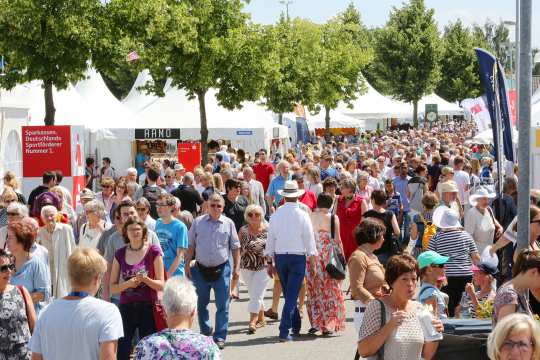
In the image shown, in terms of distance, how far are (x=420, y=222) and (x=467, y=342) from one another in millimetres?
7294

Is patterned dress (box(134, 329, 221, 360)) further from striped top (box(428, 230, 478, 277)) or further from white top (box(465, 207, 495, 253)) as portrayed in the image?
white top (box(465, 207, 495, 253))

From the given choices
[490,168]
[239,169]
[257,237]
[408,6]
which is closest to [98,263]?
[257,237]

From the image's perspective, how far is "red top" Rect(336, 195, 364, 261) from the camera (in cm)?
1444

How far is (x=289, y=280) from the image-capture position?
39.3 ft

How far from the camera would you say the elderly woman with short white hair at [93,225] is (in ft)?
36.2

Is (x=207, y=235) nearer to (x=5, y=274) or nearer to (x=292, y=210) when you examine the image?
(x=292, y=210)

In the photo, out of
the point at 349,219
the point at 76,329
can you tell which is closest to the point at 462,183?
the point at 349,219

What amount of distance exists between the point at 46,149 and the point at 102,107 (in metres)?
18.1

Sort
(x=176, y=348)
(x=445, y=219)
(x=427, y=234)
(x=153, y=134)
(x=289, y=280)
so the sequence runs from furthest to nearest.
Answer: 1. (x=153, y=134)
2. (x=427, y=234)
3. (x=289, y=280)
4. (x=445, y=219)
5. (x=176, y=348)

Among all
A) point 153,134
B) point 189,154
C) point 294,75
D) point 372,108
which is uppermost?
point 294,75

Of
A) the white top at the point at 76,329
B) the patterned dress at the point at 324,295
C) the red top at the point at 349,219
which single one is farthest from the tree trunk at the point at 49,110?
the white top at the point at 76,329

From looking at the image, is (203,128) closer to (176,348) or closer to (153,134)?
(153,134)

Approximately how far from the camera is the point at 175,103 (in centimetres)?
3600

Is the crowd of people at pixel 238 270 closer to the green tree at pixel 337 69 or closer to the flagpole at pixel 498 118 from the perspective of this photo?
the flagpole at pixel 498 118
